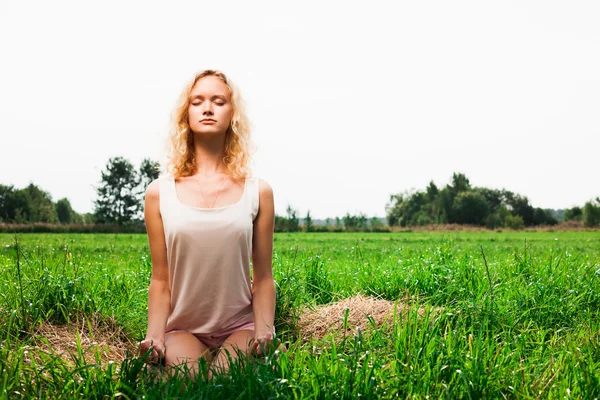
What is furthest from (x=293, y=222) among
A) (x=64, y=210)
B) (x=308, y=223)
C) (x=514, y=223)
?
(x=64, y=210)

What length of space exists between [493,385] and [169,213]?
2.19 metres

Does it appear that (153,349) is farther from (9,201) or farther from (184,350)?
(9,201)

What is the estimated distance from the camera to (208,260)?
3287mm

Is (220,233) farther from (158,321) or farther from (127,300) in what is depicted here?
(127,300)

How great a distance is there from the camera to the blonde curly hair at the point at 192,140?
3.60 meters

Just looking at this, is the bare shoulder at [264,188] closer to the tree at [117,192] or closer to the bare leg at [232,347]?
the bare leg at [232,347]

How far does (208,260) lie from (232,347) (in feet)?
1.79

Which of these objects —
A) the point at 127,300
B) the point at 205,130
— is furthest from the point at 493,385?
the point at 127,300

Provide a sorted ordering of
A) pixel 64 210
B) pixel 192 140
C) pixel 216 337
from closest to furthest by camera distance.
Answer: pixel 216 337, pixel 192 140, pixel 64 210

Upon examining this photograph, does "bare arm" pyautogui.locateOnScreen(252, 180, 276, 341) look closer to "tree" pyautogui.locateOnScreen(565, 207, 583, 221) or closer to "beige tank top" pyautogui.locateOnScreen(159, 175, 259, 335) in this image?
"beige tank top" pyautogui.locateOnScreen(159, 175, 259, 335)

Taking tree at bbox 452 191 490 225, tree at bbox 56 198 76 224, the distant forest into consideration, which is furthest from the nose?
tree at bbox 56 198 76 224

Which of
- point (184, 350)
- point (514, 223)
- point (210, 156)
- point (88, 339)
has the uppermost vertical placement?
point (210, 156)

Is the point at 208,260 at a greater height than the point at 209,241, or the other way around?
the point at 209,241

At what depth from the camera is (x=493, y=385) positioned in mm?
3102
